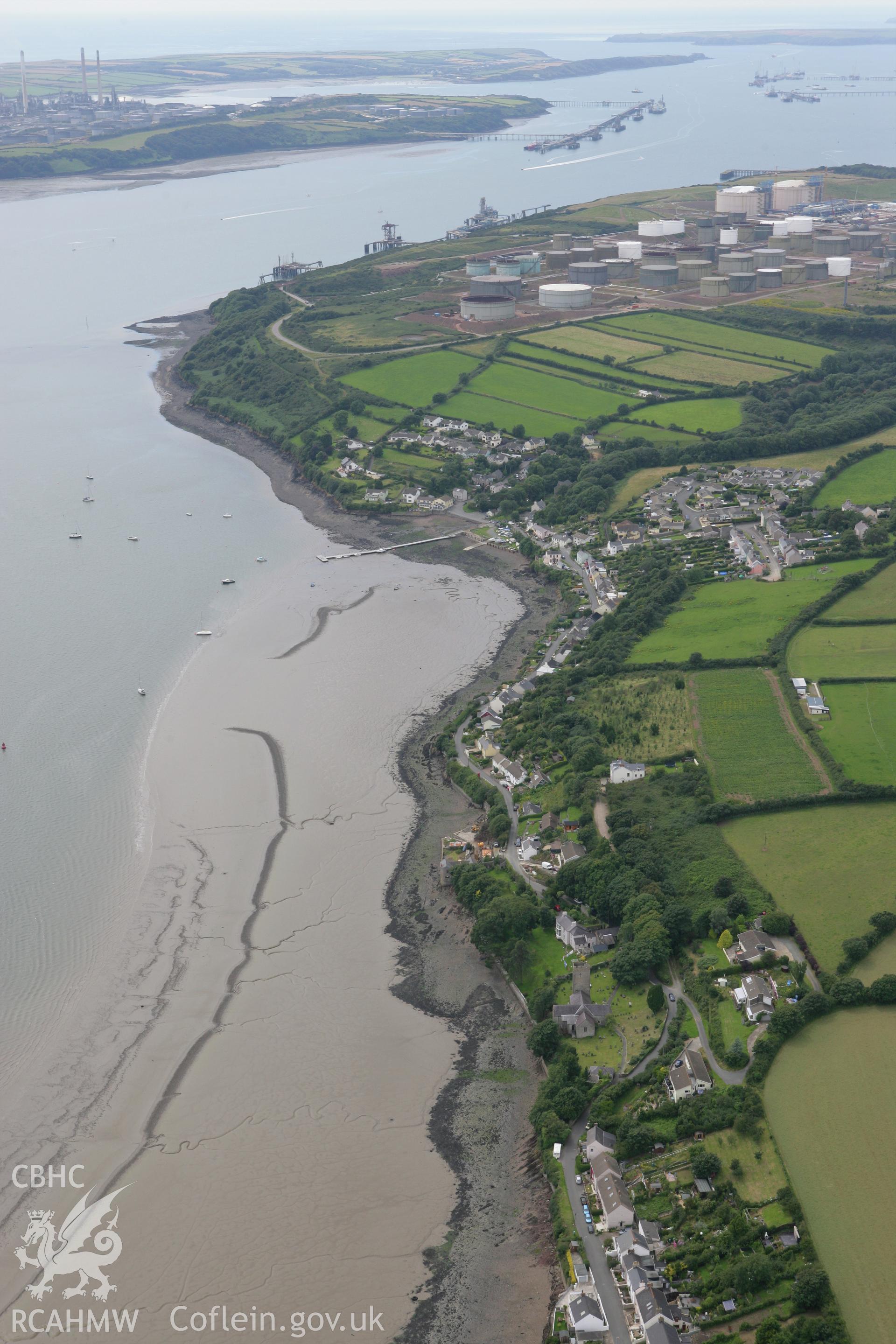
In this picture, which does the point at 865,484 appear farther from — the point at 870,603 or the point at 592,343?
the point at 592,343

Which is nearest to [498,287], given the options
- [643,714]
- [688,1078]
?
[643,714]

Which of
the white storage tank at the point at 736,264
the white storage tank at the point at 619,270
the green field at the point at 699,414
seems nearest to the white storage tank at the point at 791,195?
the white storage tank at the point at 736,264

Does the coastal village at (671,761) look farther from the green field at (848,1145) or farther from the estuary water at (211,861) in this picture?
the estuary water at (211,861)

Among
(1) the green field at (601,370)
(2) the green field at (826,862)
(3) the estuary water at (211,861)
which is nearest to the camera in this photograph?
(3) the estuary water at (211,861)

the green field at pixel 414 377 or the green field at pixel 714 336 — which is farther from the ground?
the green field at pixel 714 336

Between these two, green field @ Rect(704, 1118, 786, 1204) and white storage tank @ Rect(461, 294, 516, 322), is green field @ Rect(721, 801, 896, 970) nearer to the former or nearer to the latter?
green field @ Rect(704, 1118, 786, 1204)

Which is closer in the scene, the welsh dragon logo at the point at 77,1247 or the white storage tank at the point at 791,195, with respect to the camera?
the welsh dragon logo at the point at 77,1247

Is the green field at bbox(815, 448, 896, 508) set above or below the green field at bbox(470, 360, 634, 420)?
below

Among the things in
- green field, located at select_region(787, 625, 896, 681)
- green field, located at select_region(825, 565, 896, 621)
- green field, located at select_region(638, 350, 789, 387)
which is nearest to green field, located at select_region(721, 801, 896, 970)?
green field, located at select_region(787, 625, 896, 681)
